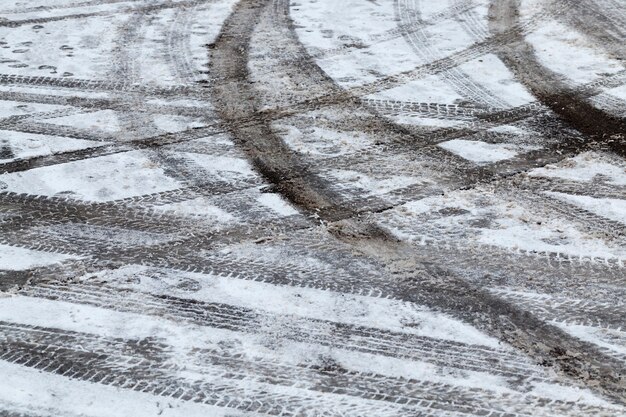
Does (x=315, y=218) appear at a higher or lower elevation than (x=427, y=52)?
lower

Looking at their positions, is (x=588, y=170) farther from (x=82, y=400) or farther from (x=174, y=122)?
(x=82, y=400)

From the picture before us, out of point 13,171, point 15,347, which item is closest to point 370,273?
point 15,347

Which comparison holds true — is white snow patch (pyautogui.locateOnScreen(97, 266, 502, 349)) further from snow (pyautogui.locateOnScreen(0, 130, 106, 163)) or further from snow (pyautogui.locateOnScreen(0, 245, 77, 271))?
snow (pyautogui.locateOnScreen(0, 130, 106, 163))

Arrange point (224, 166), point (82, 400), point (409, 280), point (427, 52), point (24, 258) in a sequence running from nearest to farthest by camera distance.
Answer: point (82, 400) → point (409, 280) → point (24, 258) → point (224, 166) → point (427, 52)

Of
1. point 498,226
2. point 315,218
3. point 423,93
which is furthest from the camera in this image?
point 423,93

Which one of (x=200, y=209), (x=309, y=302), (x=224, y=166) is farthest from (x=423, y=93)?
(x=309, y=302)

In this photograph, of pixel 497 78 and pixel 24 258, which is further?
pixel 497 78

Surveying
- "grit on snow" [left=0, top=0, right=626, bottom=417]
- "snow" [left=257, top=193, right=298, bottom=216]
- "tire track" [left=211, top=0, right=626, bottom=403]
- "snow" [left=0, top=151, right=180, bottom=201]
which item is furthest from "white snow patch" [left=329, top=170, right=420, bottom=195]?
Answer: "snow" [left=0, top=151, right=180, bottom=201]

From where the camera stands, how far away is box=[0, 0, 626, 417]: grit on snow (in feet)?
13.0

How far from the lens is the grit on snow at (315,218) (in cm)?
395

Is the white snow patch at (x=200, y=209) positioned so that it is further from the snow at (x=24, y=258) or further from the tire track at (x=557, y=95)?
the tire track at (x=557, y=95)

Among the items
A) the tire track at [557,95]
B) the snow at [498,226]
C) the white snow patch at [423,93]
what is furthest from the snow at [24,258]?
the tire track at [557,95]

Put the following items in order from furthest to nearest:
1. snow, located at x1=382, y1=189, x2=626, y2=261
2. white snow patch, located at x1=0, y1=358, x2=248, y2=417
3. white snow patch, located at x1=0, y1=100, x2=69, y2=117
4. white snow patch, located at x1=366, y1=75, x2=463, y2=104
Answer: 1. white snow patch, located at x1=366, y1=75, x2=463, y2=104
2. white snow patch, located at x1=0, y1=100, x2=69, y2=117
3. snow, located at x1=382, y1=189, x2=626, y2=261
4. white snow patch, located at x1=0, y1=358, x2=248, y2=417

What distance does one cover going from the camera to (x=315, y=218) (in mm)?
5250
